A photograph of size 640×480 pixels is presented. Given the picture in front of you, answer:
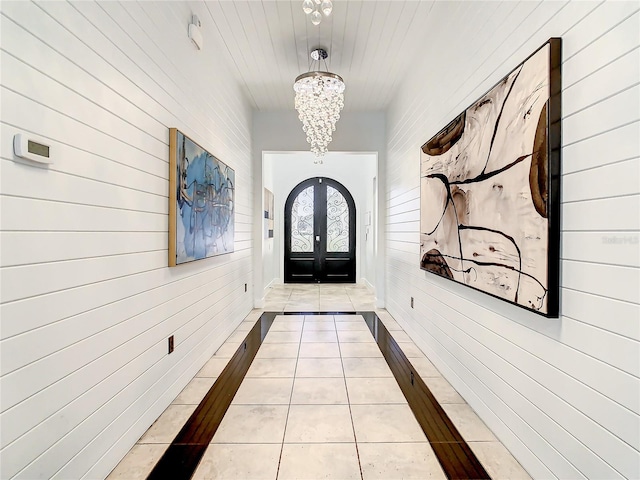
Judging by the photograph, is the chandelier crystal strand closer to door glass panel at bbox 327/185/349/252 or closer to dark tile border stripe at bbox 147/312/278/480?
dark tile border stripe at bbox 147/312/278/480

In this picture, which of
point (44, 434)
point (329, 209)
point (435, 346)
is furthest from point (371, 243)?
point (44, 434)

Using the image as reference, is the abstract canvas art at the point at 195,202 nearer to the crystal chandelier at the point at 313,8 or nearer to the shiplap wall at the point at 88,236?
the shiplap wall at the point at 88,236

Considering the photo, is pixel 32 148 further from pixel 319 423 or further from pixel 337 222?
pixel 337 222

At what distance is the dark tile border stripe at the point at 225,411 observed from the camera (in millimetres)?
1575

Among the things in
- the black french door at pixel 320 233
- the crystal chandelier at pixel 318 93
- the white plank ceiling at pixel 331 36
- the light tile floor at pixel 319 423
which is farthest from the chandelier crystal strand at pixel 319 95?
the black french door at pixel 320 233

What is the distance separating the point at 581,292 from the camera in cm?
121

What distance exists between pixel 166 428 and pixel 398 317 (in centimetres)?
288

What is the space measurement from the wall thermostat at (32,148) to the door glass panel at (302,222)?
6.20m

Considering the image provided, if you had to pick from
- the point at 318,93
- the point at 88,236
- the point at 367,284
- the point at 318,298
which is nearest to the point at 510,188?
the point at 88,236

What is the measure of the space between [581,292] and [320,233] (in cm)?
623

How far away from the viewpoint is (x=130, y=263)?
1672mm

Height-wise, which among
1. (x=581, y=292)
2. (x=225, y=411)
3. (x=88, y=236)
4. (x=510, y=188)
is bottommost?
(x=225, y=411)

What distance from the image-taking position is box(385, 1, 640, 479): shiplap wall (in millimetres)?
1036

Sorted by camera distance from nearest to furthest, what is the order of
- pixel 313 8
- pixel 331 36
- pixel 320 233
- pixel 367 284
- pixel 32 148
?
1. pixel 32 148
2. pixel 313 8
3. pixel 331 36
4. pixel 367 284
5. pixel 320 233
